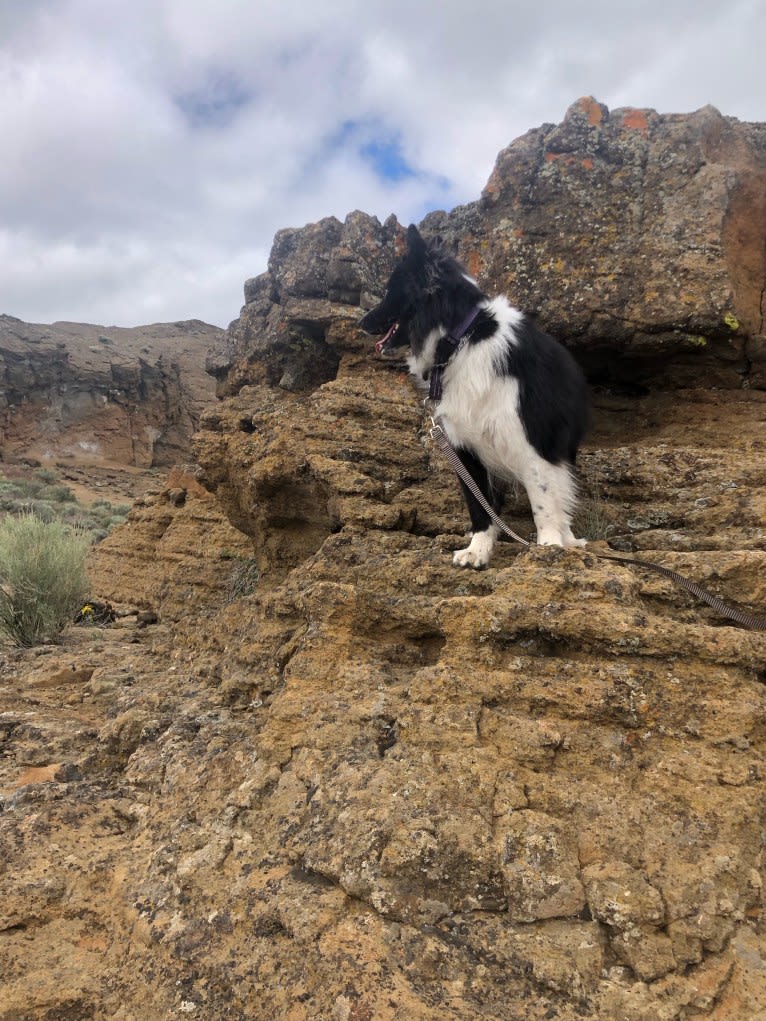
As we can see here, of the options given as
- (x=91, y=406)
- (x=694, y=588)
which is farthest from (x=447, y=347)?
(x=91, y=406)

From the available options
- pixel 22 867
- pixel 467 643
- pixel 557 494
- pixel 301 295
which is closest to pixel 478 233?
pixel 301 295

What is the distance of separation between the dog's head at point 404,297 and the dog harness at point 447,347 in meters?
0.25

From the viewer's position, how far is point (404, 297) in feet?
13.6

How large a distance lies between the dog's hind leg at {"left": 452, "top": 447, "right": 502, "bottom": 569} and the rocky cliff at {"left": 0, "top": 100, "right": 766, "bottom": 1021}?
0.11 meters

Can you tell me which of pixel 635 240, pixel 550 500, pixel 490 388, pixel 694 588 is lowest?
pixel 694 588

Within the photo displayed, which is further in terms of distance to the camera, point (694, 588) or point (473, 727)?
point (694, 588)

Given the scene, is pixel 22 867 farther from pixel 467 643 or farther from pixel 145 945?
pixel 467 643

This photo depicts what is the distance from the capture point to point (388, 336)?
4293 mm

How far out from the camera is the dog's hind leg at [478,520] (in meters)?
3.44

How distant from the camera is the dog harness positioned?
3824 mm

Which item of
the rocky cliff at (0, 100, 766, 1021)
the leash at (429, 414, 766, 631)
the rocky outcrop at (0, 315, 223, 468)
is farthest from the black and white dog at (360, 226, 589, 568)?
the rocky outcrop at (0, 315, 223, 468)

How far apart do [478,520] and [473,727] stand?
151 cm

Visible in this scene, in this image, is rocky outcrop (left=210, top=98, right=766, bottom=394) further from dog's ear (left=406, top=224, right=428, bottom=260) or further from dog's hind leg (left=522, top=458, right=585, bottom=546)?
dog's hind leg (left=522, top=458, right=585, bottom=546)

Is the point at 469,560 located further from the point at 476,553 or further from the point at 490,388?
the point at 490,388
